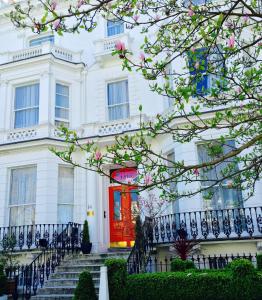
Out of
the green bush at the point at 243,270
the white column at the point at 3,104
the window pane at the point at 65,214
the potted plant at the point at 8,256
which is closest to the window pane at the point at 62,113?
the white column at the point at 3,104

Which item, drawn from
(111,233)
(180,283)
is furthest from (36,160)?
(180,283)

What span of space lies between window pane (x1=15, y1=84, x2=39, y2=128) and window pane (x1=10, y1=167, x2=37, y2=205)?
6.93 ft

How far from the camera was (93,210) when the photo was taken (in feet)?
44.4

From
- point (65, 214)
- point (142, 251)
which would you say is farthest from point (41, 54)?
point (142, 251)

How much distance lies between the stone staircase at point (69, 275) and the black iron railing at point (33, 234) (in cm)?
107

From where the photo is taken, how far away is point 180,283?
304 inches

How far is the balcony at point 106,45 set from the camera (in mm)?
15336

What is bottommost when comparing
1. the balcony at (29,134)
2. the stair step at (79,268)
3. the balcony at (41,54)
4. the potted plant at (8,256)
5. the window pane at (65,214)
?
the stair step at (79,268)

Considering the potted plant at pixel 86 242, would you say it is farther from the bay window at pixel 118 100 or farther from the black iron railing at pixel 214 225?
the bay window at pixel 118 100

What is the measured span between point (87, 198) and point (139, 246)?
415 cm

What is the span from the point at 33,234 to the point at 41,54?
767 centimetres

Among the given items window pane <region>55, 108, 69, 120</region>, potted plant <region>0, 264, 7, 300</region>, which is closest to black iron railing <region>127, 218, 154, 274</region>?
potted plant <region>0, 264, 7, 300</region>

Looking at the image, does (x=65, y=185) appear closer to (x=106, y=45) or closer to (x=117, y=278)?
(x=106, y=45)

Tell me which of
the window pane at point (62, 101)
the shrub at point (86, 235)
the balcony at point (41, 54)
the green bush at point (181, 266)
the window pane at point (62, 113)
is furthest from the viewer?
the balcony at point (41, 54)
